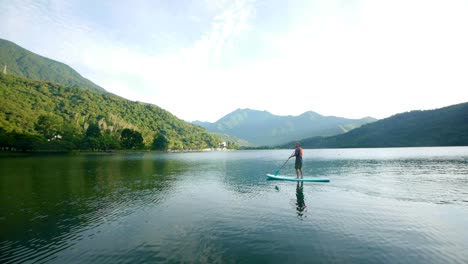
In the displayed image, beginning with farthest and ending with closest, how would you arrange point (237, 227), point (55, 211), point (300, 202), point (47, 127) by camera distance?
point (47, 127) → point (300, 202) → point (55, 211) → point (237, 227)

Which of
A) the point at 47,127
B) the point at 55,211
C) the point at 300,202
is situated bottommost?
the point at 300,202

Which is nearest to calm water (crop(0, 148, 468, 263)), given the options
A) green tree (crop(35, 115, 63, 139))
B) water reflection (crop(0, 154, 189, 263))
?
water reflection (crop(0, 154, 189, 263))

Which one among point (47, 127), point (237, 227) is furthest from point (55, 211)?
point (47, 127)

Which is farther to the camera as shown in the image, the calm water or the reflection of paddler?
the reflection of paddler

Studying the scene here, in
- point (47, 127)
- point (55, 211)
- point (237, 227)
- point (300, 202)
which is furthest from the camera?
point (47, 127)

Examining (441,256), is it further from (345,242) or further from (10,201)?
(10,201)

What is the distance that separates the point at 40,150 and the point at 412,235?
19564cm

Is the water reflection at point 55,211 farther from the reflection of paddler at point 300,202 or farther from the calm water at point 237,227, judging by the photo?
the reflection of paddler at point 300,202

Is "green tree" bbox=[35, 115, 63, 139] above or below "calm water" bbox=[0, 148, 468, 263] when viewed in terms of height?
above

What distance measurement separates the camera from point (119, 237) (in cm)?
1580

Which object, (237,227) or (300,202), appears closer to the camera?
(237,227)

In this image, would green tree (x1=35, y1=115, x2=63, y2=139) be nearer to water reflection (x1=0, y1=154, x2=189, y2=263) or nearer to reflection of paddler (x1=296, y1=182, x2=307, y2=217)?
water reflection (x1=0, y1=154, x2=189, y2=263)

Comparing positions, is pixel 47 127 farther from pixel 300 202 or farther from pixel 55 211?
pixel 300 202

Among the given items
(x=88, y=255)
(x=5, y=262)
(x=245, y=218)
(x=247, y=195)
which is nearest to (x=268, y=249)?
(x=245, y=218)
